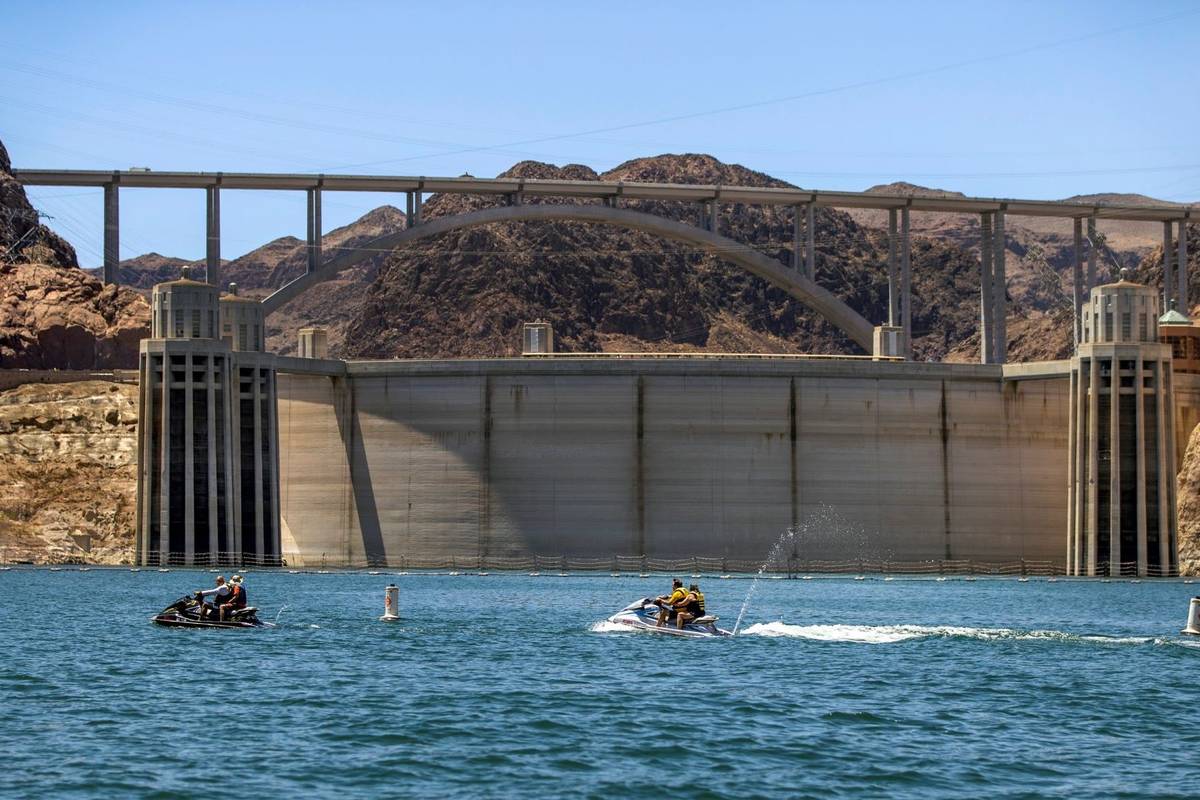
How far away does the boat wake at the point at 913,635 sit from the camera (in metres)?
60.3

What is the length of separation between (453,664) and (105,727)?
1357 cm

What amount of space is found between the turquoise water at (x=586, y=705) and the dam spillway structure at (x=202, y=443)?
2695cm

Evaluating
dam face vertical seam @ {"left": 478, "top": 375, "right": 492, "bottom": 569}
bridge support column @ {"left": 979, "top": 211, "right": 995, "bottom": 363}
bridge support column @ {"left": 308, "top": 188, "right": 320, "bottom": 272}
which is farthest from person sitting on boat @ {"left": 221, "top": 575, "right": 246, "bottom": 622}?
bridge support column @ {"left": 979, "top": 211, "right": 995, "bottom": 363}

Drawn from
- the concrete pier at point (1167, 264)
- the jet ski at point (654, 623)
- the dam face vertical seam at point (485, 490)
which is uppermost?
the concrete pier at point (1167, 264)

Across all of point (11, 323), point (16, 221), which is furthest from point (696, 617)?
point (16, 221)

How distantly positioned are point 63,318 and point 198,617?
73.1 meters

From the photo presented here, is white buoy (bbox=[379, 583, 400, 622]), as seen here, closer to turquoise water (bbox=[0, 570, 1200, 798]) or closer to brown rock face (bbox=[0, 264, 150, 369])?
turquoise water (bbox=[0, 570, 1200, 798])

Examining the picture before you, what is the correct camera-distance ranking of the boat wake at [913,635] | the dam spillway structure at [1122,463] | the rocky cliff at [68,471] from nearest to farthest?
1. the boat wake at [913,635]
2. the dam spillway structure at [1122,463]
3. the rocky cliff at [68,471]

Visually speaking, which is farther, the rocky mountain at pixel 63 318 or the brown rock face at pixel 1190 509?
the rocky mountain at pixel 63 318

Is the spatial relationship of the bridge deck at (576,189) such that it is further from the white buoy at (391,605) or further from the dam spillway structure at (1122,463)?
the white buoy at (391,605)

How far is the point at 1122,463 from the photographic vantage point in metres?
101

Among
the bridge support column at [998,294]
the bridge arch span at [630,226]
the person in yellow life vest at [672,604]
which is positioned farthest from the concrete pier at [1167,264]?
the person in yellow life vest at [672,604]

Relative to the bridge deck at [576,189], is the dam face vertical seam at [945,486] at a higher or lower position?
lower

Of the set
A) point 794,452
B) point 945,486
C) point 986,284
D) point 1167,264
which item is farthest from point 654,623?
point 1167,264
